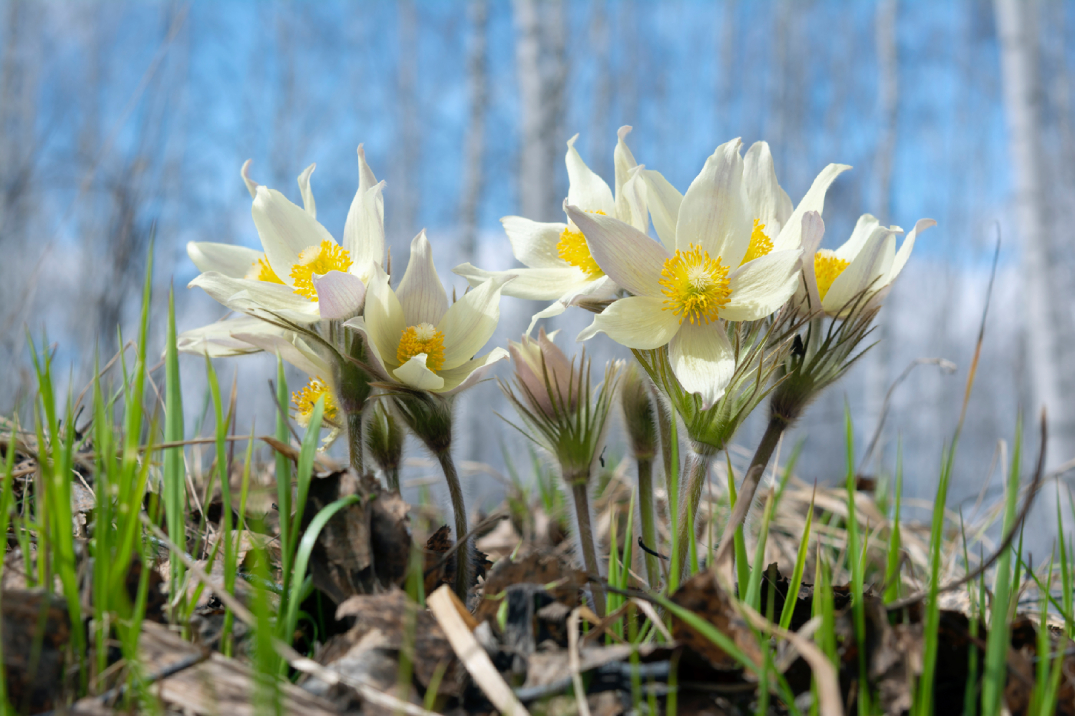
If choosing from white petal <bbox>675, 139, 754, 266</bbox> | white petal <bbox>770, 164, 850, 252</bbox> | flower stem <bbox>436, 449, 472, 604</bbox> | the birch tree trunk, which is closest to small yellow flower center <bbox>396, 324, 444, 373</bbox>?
flower stem <bbox>436, 449, 472, 604</bbox>

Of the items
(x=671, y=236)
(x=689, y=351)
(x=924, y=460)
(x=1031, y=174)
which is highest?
(x=1031, y=174)

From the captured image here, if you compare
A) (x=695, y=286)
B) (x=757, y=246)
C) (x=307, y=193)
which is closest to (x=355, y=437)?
(x=307, y=193)

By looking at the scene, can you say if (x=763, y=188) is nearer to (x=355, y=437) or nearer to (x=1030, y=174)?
(x=355, y=437)

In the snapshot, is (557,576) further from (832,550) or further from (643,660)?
(832,550)

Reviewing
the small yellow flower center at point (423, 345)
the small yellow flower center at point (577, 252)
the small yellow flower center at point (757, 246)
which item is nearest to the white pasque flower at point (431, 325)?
the small yellow flower center at point (423, 345)

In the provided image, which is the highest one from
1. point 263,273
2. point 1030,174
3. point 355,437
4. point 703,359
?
point 1030,174

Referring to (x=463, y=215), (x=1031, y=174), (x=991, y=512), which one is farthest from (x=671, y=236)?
(x=463, y=215)
